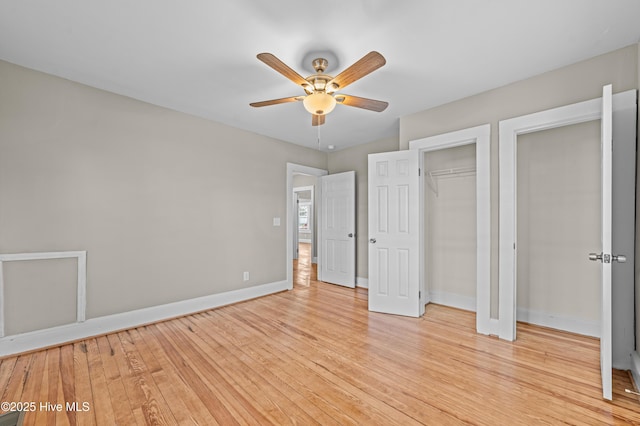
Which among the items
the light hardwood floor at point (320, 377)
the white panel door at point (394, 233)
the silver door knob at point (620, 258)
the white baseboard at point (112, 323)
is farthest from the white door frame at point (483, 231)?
the white baseboard at point (112, 323)

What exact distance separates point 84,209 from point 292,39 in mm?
2679

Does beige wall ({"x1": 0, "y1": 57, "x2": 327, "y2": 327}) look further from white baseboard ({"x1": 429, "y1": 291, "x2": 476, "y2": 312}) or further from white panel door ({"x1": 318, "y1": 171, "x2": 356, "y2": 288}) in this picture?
white baseboard ({"x1": 429, "y1": 291, "x2": 476, "y2": 312})

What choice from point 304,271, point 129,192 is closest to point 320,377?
point 129,192

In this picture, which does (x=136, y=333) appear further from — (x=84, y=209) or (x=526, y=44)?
(x=526, y=44)

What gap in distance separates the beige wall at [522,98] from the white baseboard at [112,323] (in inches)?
132

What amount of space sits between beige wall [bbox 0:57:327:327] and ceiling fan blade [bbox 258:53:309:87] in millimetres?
2139

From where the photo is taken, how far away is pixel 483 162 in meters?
2.93

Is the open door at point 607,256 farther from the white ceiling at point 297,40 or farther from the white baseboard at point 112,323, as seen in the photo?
the white baseboard at point 112,323

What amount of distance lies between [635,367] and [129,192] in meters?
4.89

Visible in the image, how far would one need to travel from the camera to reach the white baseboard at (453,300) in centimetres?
355

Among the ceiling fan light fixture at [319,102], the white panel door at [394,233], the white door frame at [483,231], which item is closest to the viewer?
the ceiling fan light fixture at [319,102]

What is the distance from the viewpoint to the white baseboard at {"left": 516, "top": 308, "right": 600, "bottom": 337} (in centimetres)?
272

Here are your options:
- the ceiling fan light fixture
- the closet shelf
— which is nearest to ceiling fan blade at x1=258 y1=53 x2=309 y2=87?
the ceiling fan light fixture

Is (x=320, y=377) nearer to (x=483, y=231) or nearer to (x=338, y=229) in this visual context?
(x=483, y=231)
